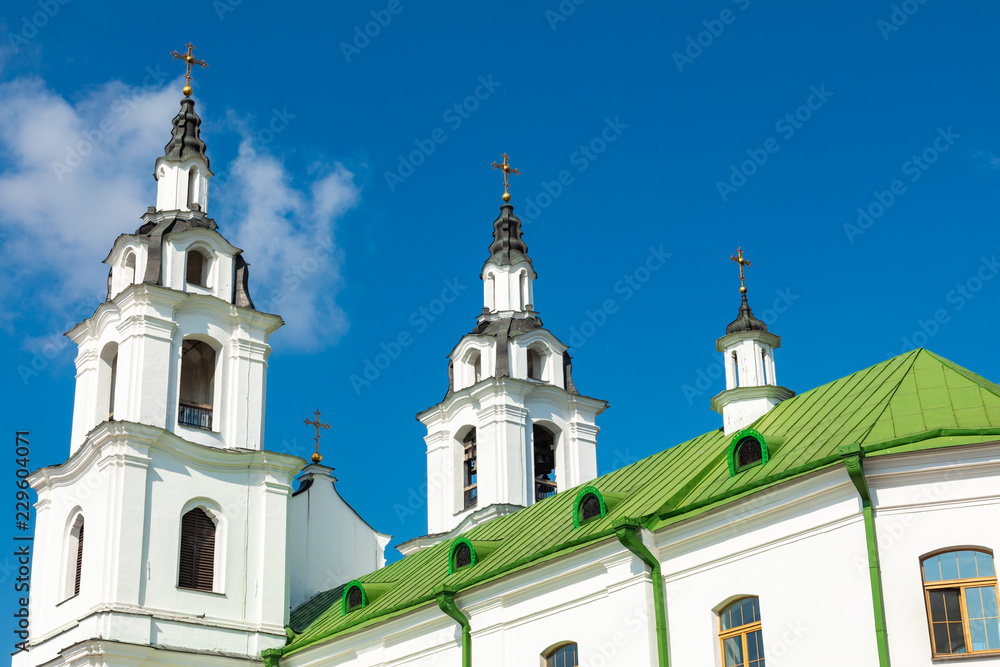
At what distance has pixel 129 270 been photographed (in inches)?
1273

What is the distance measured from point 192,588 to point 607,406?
13.0 meters

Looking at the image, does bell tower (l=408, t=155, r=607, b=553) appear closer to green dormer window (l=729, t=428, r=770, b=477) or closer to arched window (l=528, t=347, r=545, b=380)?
arched window (l=528, t=347, r=545, b=380)

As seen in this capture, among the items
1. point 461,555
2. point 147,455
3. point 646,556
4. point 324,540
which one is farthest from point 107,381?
point 646,556

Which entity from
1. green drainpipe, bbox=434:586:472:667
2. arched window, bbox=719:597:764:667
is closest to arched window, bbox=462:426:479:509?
green drainpipe, bbox=434:586:472:667

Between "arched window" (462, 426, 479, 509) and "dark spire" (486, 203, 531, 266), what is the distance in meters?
5.17

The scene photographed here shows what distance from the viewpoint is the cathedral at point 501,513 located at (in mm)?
17594

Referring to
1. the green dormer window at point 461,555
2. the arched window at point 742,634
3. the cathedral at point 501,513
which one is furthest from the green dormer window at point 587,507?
the arched window at point 742,634

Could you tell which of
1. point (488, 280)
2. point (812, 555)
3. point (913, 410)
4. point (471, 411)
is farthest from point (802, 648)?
point (488, 280)

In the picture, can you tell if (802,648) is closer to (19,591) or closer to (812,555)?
(812,555)

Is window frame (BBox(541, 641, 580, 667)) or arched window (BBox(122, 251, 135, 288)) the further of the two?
arched window (BBox(122, 251, 135, 288))

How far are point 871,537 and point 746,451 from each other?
3.60 metres

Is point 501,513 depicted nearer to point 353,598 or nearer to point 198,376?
point 353,598

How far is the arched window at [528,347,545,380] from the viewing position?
122 feet

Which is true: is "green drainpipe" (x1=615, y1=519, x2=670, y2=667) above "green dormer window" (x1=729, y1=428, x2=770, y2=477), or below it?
below
